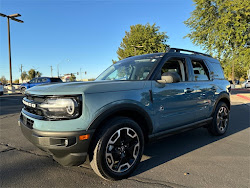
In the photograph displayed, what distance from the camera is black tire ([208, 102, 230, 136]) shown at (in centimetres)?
411

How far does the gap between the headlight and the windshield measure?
1.25m

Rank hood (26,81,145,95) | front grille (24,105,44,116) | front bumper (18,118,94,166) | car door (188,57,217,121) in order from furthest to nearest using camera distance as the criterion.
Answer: car door (188,57,217,121) < front grille (24,105,44,116) < hood (26,81,145,95) < front bumper (18,118,94,166)

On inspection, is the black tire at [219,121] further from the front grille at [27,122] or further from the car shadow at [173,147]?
the front grille at [27,122]

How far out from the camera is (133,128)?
8.18 feet

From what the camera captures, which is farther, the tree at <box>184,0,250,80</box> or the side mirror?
the tree at <box>184,0,250,80</box>

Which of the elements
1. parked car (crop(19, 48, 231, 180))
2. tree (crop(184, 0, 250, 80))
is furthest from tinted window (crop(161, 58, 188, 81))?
tree (crop(184, 0, 250, 80))

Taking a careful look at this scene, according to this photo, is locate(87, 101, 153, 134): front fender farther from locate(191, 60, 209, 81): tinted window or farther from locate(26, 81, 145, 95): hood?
locate(191, 60, 209, 81): tinted window

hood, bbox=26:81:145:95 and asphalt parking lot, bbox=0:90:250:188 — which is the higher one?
hood, bbox=26:81:145:95

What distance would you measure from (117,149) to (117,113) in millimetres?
476

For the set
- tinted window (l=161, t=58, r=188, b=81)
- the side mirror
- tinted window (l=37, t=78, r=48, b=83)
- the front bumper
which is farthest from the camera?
tinted window (l=37, t=78, r=48, b=83)

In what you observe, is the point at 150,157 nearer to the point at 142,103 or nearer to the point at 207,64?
the point at 142,103

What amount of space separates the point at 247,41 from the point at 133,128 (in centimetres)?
1333

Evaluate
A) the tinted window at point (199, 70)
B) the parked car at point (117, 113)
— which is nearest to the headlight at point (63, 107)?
the parked car at point (117, 113)

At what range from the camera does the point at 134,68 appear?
3.34 m
